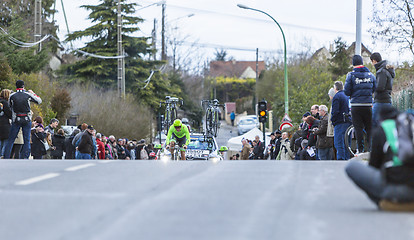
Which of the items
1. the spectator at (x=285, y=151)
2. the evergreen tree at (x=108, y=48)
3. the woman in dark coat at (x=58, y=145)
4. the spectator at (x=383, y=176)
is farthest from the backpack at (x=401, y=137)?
the evergreen tree at (x=108, y=48)

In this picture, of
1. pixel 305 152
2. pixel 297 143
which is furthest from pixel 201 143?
pixel 305 152

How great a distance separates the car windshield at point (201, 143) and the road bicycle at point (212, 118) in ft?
7.69

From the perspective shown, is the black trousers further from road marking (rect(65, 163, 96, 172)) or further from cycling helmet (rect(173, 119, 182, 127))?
cycling helmet (rect(173, 119, 182, 127))

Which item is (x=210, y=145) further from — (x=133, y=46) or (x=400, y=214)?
(x=133, y=46)

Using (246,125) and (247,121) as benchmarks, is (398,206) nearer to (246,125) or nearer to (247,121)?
(246,125)

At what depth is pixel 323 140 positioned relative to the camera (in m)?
17.1

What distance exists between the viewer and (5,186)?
9453mm

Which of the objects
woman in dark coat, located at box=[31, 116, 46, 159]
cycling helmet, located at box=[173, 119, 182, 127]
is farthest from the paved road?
cycling helmet, located at box=[173, 119, 182, 127]

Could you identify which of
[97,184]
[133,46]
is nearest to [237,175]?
[97,184]

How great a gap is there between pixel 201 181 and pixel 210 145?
18.2m

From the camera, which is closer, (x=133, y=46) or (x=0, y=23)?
(x=0, y=23)

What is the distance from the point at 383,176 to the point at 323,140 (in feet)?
32.5

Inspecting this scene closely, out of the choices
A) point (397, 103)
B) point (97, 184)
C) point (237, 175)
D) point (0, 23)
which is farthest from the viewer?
point (0, 23)

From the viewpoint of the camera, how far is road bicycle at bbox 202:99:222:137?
30781mm
